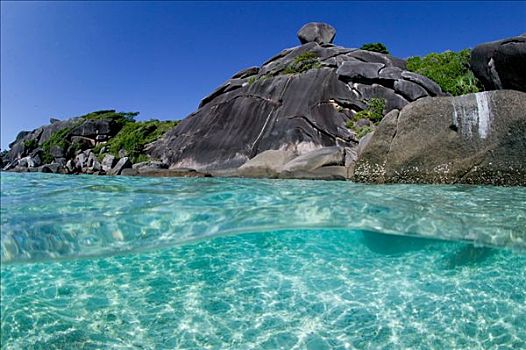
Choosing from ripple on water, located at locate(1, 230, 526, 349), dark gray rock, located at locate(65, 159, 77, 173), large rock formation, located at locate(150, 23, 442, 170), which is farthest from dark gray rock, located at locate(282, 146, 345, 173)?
dark gray rock, located at locate(65, 159, 77, 173)

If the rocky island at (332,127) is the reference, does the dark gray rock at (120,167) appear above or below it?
below

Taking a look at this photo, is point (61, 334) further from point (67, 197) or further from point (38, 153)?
point (38, 153)

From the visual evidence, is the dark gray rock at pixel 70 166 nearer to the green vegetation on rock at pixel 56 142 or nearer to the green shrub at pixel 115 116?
the green vegetation on rock at pixel 56 142

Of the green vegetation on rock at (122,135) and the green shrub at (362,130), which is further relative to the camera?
the green vegetation on rock at (122,135)

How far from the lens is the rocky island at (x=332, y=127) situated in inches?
400

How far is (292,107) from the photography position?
22.0 metres

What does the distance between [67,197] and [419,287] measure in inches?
272

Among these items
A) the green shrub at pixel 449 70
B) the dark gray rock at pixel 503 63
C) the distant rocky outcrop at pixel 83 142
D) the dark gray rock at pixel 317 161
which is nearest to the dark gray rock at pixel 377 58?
the green shrub at pixel 449 70

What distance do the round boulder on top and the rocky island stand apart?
90 millimetres

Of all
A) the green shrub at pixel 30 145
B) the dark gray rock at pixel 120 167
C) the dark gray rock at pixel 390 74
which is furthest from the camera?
the green shrub at pixel 30 145

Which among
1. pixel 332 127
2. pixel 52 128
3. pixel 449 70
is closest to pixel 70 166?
pixel 52 128

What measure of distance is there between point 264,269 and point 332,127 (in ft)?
49.9

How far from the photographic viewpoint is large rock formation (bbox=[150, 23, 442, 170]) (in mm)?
20516

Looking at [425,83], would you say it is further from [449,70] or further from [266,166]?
[266,166]
